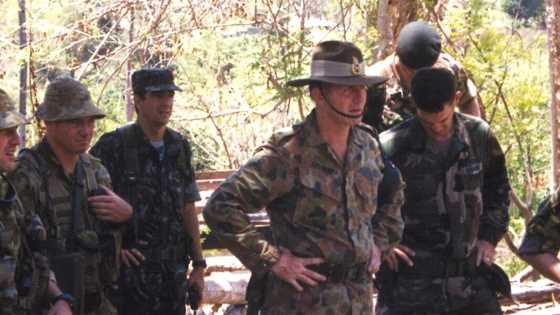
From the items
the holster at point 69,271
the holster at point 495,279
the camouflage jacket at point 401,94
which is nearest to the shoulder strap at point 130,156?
the holster at point 69,271

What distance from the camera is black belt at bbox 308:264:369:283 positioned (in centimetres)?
528

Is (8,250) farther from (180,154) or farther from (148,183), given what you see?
(180,154)

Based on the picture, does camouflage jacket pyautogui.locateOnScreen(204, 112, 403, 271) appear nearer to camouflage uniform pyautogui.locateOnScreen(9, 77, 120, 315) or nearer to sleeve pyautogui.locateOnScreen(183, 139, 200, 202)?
camouflage uniform pyautogui.locateOnScreen(9, 77, 120, 315)

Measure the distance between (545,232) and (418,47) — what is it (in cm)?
154

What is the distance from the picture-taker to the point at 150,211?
22.1ft

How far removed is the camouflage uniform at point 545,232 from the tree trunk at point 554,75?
21.8 feet

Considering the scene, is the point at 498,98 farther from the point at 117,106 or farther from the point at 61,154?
the point at 117,106

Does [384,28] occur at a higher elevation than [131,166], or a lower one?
higher

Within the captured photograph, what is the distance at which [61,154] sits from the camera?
5852 mm

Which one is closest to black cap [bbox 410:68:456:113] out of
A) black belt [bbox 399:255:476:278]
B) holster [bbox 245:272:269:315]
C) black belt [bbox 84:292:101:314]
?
black belt [bbox 399:255:476:278]

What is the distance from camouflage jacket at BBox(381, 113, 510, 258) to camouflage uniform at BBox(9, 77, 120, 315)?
5.03 feet

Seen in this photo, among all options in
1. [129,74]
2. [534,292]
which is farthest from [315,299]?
[129,74]

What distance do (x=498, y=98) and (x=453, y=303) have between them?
7053mm

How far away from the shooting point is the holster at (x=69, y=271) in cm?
543
